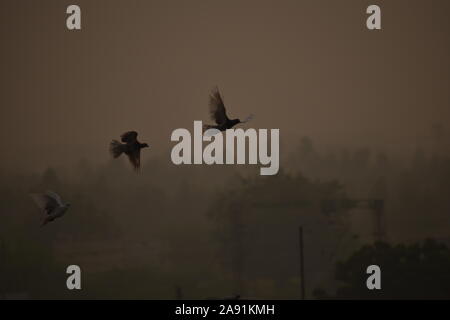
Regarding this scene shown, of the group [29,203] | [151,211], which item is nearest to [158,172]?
[151,211]

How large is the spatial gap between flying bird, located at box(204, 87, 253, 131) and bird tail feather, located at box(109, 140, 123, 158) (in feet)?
4.20

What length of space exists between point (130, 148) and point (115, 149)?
251 millimetres

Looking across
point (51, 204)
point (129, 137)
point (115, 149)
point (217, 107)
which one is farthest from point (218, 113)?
point (51, 204)

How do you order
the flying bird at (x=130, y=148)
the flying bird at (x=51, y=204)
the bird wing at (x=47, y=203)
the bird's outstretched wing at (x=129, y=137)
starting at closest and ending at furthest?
1. the bird's outstretched wing at (x=129, y=137)
2. the flying bird at (x=130, y=148)
3. the flying bird at (x=51, y=204)
4. the bird wing at (x=47, y=203)

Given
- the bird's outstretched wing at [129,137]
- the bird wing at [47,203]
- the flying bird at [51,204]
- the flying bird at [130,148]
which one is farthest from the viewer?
the bird wing at [47,203]

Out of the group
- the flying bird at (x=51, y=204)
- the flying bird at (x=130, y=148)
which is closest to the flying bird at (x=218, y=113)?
the flying bird at (x=130, y=148)

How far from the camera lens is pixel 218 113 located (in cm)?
1139

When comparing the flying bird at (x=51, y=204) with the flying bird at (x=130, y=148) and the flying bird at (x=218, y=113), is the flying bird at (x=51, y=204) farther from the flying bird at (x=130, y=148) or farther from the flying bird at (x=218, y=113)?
the flying bird at (x=218, y=113)

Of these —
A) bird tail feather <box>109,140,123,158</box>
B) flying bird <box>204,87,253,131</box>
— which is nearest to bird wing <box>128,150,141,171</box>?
bird tail feather <box>109,140,123,158</box>

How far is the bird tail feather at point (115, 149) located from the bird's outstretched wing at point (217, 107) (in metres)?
1.37

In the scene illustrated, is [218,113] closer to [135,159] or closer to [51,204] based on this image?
[135,159]

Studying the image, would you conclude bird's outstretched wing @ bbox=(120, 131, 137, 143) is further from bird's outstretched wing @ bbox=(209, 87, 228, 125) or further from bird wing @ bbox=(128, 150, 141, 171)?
bird's outstretched wing @ bbox=(209, 87, 228, 125)

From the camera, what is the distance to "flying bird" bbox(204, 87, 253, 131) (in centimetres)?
1120

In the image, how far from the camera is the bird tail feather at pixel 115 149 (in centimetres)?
1132
